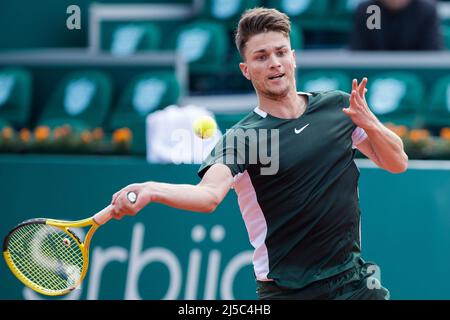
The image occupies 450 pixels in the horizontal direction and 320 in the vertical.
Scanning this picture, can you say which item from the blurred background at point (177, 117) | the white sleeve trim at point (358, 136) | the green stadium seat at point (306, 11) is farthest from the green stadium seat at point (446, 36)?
the white sleeve trim at point (358, 136)

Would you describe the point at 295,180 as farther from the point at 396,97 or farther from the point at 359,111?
the point at 396,97

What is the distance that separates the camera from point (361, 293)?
4219 mm

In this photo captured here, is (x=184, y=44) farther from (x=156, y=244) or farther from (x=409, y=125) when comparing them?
(x=156, y=244)

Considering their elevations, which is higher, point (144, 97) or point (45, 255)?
point (144, 97)

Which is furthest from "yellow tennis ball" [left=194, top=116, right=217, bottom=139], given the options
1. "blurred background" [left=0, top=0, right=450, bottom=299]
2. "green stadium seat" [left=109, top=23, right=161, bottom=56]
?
"green stadium seat" [left=109, top=23, right=161, bottom=56]

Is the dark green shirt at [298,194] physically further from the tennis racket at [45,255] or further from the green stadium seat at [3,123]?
the green stadium seat at [3,123]

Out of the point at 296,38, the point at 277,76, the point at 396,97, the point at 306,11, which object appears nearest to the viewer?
the point at 277,76

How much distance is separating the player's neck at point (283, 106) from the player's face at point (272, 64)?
1.2 inches

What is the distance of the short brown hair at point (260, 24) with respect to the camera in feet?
13.8

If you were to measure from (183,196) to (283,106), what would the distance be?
2.36 feet

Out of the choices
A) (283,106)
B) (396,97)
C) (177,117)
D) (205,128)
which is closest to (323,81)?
(396,97)

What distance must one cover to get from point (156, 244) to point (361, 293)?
2719 millimetres

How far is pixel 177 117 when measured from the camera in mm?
6824
